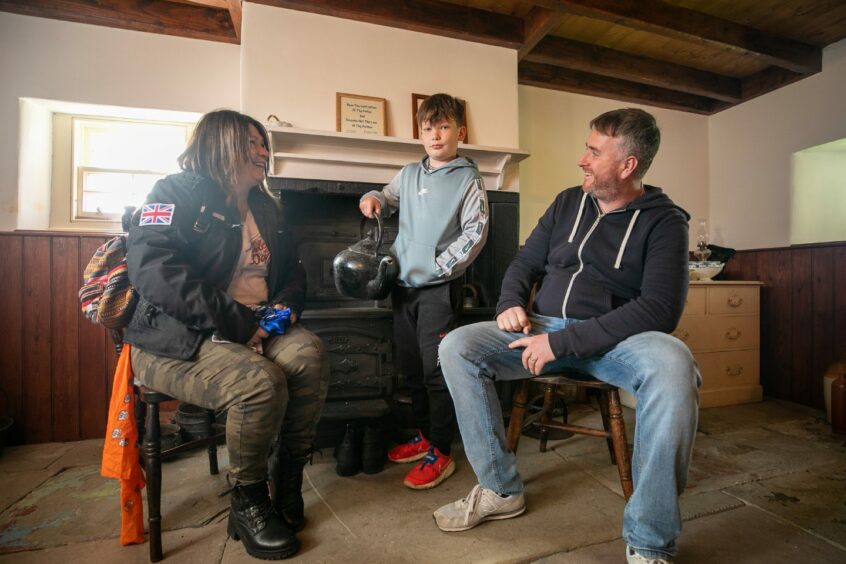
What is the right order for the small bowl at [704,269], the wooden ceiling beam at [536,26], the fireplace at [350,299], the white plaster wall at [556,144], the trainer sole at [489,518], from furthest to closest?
the white plaster wall at [556,144] → the small bowl at [704,269] → the wooden ceiling beam at [536,26] → the fireplace at [350,299] → the trainer sole at [489,518]

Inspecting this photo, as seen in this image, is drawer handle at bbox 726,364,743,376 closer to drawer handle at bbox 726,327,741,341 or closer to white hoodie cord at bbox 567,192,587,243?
drawer handle at bbox 726,327,741,341

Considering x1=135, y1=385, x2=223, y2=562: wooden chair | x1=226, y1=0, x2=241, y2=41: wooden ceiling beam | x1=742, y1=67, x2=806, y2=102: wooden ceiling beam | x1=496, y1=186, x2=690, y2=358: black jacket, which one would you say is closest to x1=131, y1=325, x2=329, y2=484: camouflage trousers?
x1=135, y1=385, x2=223, y2=562: wooden chair

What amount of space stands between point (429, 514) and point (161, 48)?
8.45 ft

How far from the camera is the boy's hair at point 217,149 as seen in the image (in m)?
1.23

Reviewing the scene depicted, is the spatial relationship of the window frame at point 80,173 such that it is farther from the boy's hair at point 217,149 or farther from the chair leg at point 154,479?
the chair leg at point 154,479

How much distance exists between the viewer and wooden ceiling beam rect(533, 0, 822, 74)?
205 centimetres

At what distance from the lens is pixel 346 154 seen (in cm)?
215

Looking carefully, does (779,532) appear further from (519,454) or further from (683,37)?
(683,37)

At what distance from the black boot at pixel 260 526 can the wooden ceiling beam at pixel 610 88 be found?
2.82 m

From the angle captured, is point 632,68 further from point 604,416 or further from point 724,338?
point 604,416

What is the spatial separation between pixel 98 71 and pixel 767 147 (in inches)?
162

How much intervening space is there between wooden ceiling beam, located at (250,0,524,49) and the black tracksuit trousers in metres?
1.51

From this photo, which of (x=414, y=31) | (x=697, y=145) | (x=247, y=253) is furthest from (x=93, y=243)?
(x=697, y=145)

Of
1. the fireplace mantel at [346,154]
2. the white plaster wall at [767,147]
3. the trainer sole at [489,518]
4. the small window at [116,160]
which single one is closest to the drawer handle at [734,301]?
the white plaster wall at [767,147]
